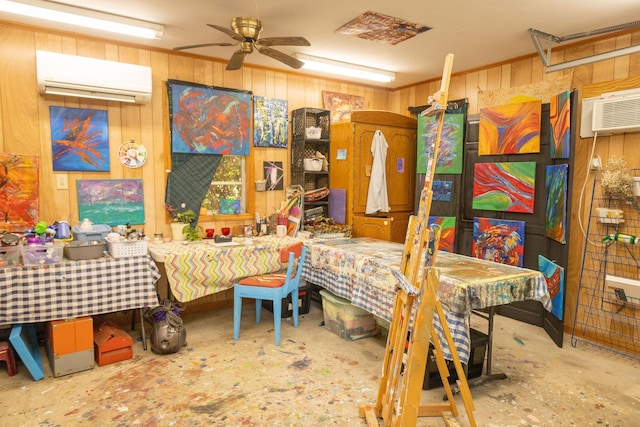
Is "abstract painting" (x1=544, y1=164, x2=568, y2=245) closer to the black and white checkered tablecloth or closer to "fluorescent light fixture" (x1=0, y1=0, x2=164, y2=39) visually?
the black and white checkered tablecloth

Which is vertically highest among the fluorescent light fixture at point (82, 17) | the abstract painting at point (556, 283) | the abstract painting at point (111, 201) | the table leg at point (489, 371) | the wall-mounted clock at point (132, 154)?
the fluorescent light fixture at point (82, 17)

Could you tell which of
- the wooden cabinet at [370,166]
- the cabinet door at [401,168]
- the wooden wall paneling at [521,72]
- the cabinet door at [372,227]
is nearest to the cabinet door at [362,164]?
the wooden cabinet at [370,166]

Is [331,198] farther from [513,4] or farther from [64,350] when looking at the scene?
[64,350]

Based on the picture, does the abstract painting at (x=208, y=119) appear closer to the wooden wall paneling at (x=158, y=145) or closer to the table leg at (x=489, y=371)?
the wooden wall paneling at (x=158, y=145)

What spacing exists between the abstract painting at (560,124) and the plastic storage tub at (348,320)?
2271 millimetres

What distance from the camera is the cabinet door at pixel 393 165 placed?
474cm

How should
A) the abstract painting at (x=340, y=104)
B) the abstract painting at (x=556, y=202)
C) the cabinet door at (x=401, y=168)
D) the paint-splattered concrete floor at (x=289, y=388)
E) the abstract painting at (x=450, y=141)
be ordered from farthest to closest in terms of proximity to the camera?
1. the abstract painting at (x=340, y=104)
2. the cabinet door at (x=401, y=168)
3. the abstract painting at (x=450, y=141)
4. the abstract painting at (x=556, y=202)
5. the paint-splattered concrete floor at (x=289, y=388)

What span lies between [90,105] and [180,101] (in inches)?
32.4

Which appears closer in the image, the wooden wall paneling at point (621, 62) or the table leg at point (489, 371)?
the table leg at point (489, 371)

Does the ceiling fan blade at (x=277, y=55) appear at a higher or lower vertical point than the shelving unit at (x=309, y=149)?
higher

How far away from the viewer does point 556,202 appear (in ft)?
12.2

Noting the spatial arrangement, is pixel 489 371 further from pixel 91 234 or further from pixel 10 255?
pixel 10 255

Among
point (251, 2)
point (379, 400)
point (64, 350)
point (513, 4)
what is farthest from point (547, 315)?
point (64, 350)

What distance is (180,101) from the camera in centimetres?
421
